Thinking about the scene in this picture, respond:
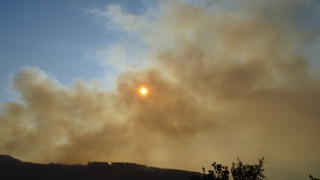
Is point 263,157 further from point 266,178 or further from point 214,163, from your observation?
point 214,163

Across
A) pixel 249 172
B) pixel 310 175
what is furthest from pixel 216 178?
pixel 310 175

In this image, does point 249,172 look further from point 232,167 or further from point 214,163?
point 214,163

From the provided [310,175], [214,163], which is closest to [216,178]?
[214,163]

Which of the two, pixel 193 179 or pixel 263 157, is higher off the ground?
pixel 263 157

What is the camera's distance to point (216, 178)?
49375 millimetres

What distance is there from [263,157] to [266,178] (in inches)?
141

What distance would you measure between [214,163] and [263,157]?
813 centimetres

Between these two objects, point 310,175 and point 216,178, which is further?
point 216,178

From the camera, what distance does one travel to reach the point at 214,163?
1964 inches

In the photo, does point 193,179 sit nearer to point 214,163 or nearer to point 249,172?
point 214,163

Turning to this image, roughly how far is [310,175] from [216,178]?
13.9m

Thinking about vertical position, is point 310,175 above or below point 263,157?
below

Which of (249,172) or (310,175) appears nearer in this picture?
(310,175)

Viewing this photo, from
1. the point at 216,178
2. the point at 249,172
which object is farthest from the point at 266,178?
the point at 216,178
